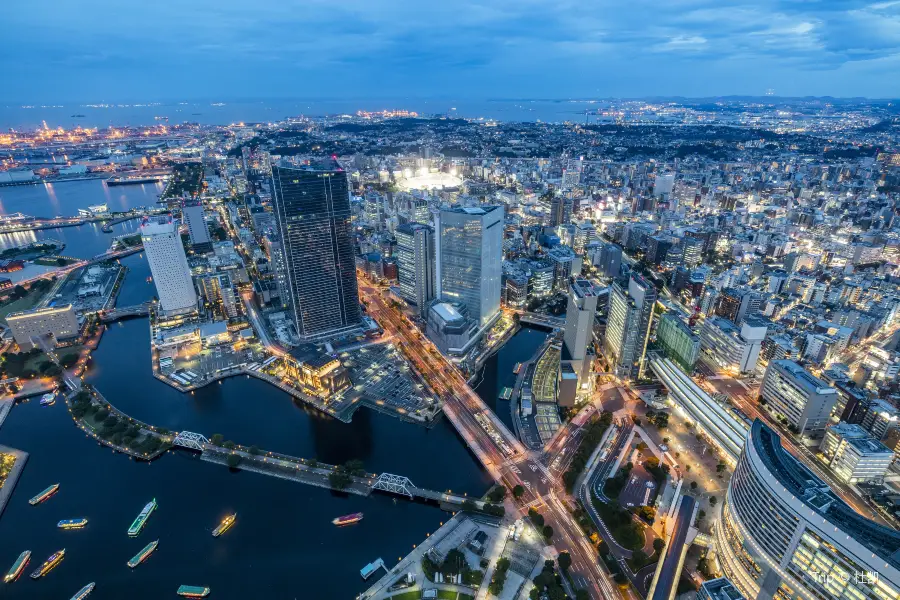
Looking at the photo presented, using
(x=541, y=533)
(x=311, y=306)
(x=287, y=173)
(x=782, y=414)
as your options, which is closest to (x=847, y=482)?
(x=782, y=414)

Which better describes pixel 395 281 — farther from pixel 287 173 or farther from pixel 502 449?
pixel 502 449

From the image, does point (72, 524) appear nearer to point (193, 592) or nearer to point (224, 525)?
A: point (224, 525)

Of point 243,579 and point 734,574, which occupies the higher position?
point 734,574

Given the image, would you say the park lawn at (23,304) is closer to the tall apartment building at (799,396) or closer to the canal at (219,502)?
the canal at (219,502)

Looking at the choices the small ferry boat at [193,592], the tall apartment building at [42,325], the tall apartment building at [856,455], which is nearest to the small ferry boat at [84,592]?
the small ferry boat at [193,592]

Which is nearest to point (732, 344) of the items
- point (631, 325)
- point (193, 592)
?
point (631, 325)
